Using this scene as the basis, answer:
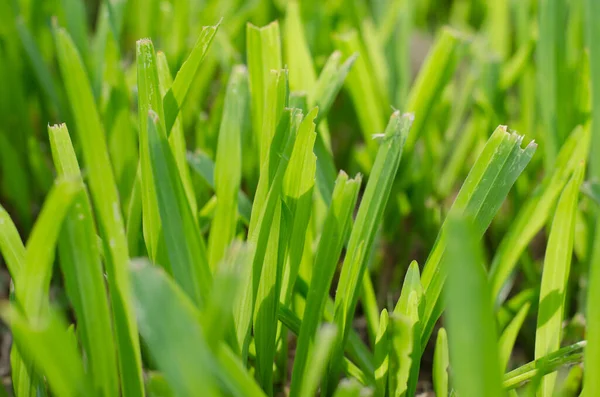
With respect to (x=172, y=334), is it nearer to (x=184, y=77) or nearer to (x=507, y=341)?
(x=184, y=77)

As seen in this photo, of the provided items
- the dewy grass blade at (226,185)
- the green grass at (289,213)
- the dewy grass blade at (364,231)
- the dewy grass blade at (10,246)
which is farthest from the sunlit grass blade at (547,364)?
the dewy grass blade at (10,246)

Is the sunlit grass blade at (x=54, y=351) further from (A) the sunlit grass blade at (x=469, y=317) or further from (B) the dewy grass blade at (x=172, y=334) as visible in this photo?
(A) the sunlit grass blade at (x=469, y=317)

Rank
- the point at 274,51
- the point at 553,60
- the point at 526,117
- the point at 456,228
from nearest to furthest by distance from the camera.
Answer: the point at 456,228
the point at 274,51
the point at 553,60
the point at 526,117

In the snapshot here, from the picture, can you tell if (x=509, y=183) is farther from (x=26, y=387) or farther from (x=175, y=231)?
(x=26, y=387)

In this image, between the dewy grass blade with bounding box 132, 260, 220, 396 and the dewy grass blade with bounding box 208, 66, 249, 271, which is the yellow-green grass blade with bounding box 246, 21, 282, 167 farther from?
the dewy grass blade with bounding box 132, 260, 220, 396

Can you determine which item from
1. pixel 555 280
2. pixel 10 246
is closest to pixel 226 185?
pixel 10 246

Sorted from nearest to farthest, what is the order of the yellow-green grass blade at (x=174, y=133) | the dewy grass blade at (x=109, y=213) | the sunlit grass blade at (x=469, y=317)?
the sunlit grass blade at (x=469, y=317)
the dewy grass blade at (x=109, y=213)
the yellow-green grass blade at (x=174, y=133)

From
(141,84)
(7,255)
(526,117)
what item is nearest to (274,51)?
(141,84)
